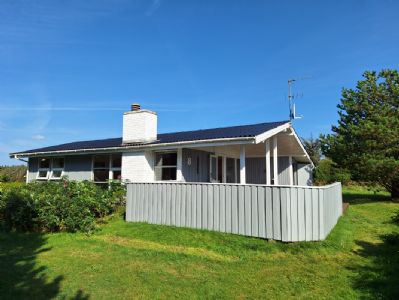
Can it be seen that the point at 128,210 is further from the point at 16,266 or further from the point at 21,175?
the point at 21,175

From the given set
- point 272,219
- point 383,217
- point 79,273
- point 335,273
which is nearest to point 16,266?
point 79,273

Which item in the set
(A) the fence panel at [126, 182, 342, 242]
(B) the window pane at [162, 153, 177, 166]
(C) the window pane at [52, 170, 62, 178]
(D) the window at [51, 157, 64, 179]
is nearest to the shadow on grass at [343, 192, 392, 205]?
(A) the fence panel at [126, 182, 342, 242]

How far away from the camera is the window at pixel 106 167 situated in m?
15.8

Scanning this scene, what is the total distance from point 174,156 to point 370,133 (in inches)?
429

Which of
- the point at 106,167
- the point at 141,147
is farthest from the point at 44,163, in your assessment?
the point at 141,147

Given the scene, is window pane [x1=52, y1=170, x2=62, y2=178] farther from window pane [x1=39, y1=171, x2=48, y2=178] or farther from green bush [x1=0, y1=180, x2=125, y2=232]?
green bush [x1=0, y1=180, x2=125, y2=232]

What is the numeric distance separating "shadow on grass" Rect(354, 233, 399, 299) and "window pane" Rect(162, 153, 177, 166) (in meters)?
7.68

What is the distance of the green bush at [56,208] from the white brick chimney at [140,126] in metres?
3.46

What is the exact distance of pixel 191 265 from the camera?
717 cm

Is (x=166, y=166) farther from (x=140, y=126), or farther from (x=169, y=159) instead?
(x=140, y=126)

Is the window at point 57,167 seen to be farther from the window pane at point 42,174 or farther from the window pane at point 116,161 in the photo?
the window pane at point 116,161

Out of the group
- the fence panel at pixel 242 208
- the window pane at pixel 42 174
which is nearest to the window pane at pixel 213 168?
the fence panel at pixel 242 208

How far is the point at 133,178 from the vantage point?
14.2 m

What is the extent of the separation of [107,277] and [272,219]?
4303mm
